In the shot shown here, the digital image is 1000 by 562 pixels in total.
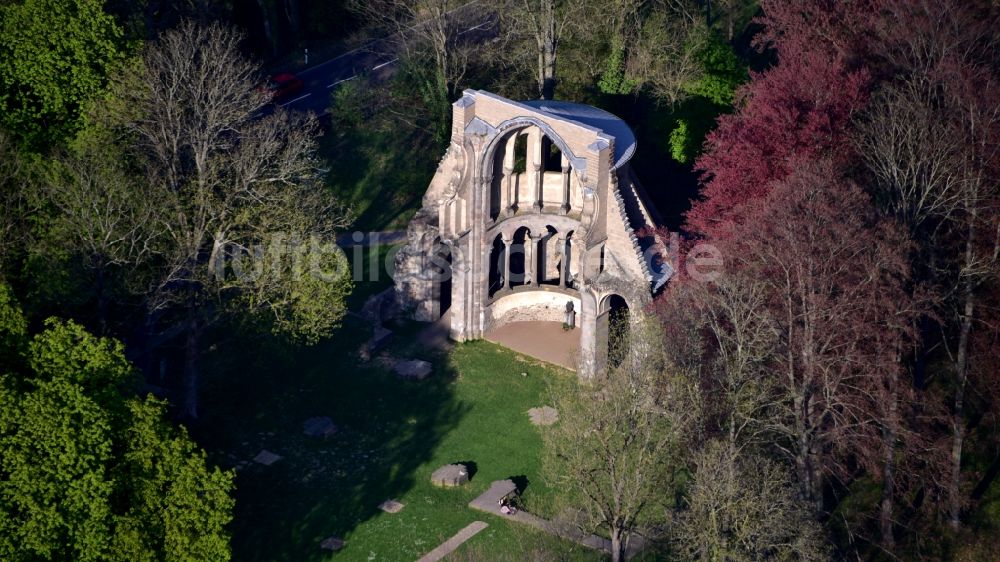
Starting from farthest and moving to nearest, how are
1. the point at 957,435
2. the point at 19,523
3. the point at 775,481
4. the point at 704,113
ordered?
Answer: 1. the point at 704,113
2. the point at 957,435
3. the point at 775,481
4. the point at 19,523

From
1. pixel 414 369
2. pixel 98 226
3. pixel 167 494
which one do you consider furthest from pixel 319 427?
pixel 167 494

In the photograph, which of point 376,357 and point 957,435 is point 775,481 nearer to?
point 957,435

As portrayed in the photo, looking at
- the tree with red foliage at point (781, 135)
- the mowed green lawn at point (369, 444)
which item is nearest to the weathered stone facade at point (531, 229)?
the mowed green lawn at point (369, 444)

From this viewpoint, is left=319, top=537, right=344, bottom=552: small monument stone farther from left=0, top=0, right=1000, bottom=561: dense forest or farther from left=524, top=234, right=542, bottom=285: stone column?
left=524, top=234, right=542, bottom=285: stone column

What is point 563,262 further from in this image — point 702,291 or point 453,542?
point 453,542

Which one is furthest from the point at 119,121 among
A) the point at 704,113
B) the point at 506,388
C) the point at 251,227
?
the point at 704,113

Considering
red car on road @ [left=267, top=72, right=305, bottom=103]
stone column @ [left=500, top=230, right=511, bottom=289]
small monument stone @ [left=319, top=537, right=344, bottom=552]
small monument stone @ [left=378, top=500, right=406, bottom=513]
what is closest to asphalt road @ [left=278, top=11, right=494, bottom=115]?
red car on road @ [left=267, top=72, right=305, bottom=103]

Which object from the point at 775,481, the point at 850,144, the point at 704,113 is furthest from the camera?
the point at 704,113

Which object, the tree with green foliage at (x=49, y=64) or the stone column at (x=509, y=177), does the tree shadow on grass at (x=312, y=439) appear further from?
the tree with green foliage at (x=49, y=64)
